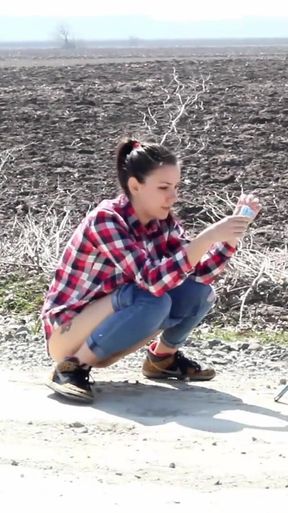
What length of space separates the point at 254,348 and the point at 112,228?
3.92 feet

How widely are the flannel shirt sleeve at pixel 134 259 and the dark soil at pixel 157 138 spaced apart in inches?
32.7

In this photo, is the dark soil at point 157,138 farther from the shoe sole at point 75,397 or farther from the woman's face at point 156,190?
the shoe sole at point 75,397

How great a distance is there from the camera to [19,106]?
15.4m

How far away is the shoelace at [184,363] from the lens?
16.1ft

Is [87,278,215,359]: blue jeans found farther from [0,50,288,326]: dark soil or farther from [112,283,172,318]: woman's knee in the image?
[0,50,288,326]: dark soil

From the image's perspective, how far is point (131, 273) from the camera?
4.52 metres

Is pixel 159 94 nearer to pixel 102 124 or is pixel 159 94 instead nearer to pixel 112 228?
pixel 102 124

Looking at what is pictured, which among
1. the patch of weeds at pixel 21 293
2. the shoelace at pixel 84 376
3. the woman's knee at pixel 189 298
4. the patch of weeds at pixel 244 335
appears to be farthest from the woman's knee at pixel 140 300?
the patch of weeds at pixel 21 293

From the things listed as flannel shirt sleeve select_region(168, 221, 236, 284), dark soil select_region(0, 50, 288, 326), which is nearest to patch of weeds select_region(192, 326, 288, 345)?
dark soil select_region(0, 50, 288, 326)

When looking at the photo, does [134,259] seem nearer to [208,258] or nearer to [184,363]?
[208,258]

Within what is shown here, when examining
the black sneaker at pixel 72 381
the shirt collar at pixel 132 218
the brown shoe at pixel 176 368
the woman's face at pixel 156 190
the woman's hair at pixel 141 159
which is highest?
the woman's hair at pixel 141 159

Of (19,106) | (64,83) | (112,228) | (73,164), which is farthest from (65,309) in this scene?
(64,83)

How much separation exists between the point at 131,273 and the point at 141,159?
16.8 inches

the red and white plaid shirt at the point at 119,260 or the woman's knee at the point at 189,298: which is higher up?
the red and white plaid shirt at the point at 119,260
